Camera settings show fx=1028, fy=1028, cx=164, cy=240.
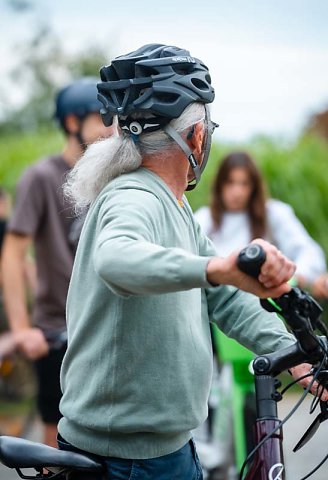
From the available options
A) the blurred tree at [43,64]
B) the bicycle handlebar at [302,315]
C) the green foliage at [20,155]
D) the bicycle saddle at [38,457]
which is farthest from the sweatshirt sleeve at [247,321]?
the blurred tree at [43,64]

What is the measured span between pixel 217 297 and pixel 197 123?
0.62 metres

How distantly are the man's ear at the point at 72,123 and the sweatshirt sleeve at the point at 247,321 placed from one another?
2.71 meters

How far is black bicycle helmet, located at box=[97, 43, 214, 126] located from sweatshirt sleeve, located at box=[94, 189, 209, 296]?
0.49m

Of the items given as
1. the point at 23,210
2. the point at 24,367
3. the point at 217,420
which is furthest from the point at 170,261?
the point at 24,367

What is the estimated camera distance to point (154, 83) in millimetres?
3012

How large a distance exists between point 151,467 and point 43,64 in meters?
24.9

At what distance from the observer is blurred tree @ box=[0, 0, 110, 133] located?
86.7ft

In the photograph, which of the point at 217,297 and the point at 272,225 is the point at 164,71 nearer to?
the point at 217,297

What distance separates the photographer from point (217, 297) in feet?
11.1

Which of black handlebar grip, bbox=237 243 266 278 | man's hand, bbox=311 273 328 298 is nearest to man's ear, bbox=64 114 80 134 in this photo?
man's hand, bbox=311 273 328 298

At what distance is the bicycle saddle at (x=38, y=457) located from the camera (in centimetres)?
303

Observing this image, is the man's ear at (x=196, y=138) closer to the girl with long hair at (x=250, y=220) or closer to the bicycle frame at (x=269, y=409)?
the bicycle frame at (x=269, y=409)

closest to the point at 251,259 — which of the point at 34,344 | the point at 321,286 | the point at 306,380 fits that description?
the point at 306,380

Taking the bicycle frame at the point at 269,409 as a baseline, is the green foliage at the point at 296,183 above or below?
below
